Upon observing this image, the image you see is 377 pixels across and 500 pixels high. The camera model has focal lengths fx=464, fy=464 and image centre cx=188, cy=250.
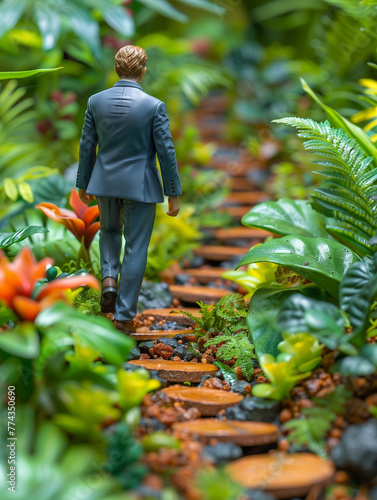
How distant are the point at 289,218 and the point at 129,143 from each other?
893 mm

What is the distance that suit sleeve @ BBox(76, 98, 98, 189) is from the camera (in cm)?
208

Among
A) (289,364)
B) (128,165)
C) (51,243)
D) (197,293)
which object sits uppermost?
(128,165)

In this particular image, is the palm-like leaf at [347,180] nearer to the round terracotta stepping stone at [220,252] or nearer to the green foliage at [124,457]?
the round terracotta stepping stone at [220,252]

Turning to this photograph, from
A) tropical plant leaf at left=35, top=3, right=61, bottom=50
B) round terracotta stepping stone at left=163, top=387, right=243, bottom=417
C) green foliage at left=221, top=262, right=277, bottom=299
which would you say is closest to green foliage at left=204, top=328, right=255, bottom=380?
round terracotta stepping stone at left=163, top=387, right=243, bottom=417

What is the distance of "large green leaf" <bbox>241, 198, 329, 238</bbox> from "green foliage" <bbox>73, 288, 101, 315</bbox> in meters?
0.83

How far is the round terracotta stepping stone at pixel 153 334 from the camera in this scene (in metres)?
2.20

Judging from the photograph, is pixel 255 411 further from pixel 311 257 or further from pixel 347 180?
pixel 347 180

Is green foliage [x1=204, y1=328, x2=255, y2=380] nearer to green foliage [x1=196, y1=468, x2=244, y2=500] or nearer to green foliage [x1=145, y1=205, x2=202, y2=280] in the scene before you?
green foliage [x1=196, y1=468, x2=244, y2=500]

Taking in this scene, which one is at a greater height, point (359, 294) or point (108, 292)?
point (359, 294)

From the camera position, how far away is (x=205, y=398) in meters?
1.78

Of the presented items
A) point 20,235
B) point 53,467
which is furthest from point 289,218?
point 53,467

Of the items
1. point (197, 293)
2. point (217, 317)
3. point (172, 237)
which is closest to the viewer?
point (217, 317)

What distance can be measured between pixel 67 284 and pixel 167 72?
323 centimetres

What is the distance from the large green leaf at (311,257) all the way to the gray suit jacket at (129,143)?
19.2 inches
